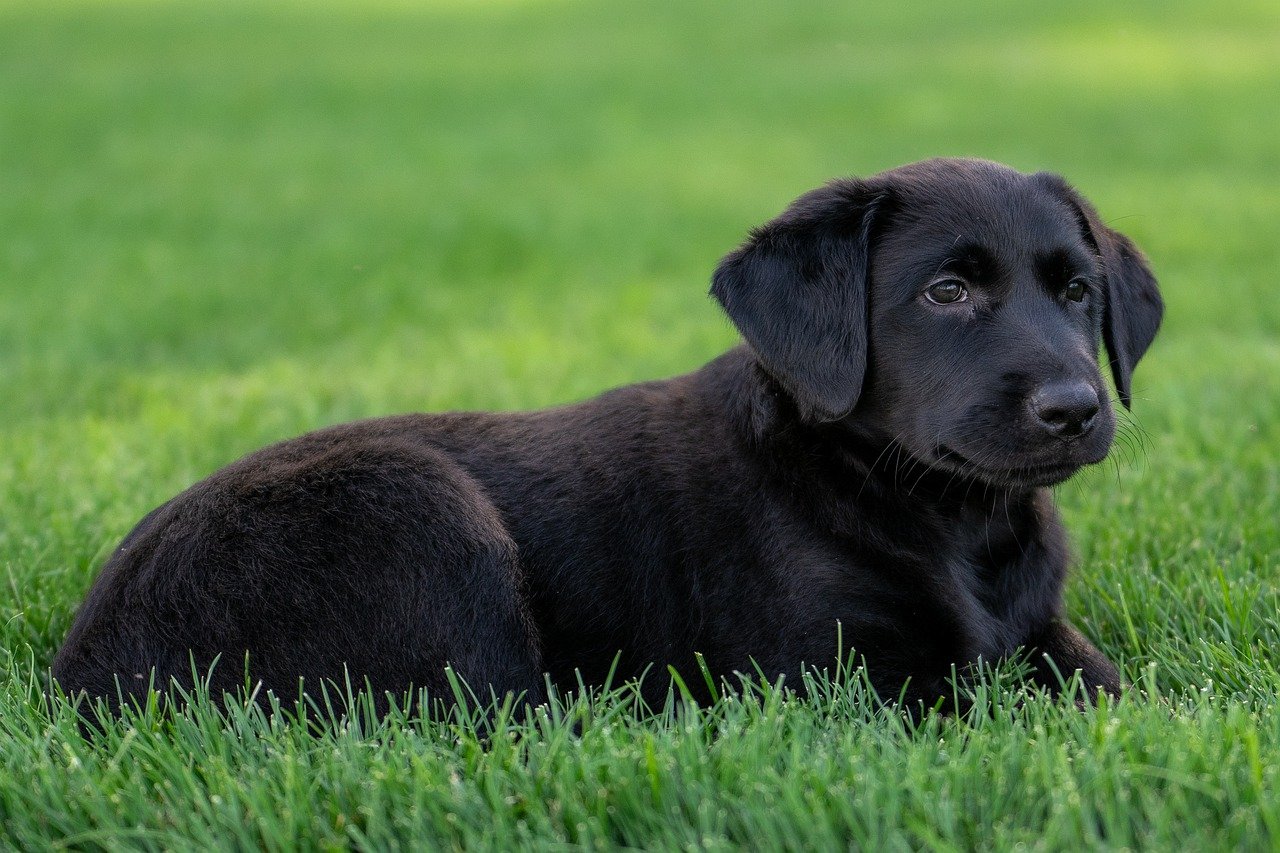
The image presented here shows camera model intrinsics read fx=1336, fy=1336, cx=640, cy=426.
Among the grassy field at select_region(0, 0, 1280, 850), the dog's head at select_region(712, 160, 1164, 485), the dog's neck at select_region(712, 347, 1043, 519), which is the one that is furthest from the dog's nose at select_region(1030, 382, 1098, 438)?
the grassy field at select_region(0, 0, 1280, 850)

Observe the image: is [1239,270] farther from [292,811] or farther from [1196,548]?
[292,811]

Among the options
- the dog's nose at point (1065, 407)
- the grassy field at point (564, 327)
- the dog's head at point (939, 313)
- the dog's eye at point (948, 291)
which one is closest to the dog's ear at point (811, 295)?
the dog's head at point (939, 313)

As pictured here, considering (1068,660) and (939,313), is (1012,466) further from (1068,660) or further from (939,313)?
(1068,660)

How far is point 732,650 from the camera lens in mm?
3078

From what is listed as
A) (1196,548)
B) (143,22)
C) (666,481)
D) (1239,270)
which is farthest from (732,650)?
(143,22)

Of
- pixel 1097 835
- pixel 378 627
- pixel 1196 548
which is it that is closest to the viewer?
pixel 1097 835

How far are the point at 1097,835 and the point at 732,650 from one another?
3.44 feet

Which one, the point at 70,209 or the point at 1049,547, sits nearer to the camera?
the point at 1049,547

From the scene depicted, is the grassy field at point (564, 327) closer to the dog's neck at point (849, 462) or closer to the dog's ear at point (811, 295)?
the dog's neck at point (849, 462)

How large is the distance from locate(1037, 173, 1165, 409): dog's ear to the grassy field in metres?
0.61

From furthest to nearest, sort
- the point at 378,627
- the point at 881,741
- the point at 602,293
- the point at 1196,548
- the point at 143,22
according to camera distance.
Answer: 1. the point at 143,22
2. the point at 602,293
3. the point at 1196,548
4. the point at 378,627
5. the point at 881,741

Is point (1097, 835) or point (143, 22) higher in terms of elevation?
point (143, 22)

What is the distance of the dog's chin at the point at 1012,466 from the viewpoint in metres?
2.95

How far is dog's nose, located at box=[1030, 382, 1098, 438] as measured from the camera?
2.87 metres
